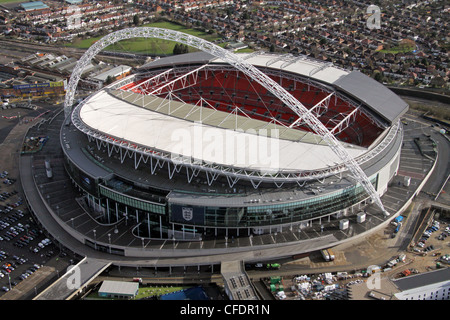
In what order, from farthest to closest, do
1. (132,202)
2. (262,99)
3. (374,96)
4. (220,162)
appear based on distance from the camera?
1. (262,99)
2. (374,96)
3. (132,202)
4. (220,162)

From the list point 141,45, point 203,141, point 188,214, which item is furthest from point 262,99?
point 141,45

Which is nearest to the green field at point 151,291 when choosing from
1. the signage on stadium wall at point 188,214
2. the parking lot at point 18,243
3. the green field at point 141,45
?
the parking lot at point 18,243

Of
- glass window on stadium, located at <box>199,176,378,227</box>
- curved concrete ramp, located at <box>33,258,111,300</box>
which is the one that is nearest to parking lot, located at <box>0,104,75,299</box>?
curved concrete ramp, located at <box>33,258,111,300</box>

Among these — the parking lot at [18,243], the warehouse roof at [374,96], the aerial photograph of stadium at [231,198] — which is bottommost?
the parking lot at [18,243]

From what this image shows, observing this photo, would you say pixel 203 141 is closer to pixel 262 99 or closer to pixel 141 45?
pixel 262 99

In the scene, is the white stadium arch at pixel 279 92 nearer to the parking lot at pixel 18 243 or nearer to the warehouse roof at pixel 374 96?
the warehouse roof at pixel 374 96

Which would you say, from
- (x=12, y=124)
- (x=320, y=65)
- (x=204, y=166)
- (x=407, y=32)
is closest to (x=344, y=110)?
(x=320, y=65)
